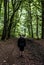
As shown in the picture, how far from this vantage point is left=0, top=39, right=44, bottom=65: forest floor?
39.0 ft

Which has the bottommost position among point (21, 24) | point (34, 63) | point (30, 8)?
point (34, 63)

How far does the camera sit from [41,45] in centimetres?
1512

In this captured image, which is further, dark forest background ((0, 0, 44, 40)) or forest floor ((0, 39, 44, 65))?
dark forest background ((0, 0, 44, 40))

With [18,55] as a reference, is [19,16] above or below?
above

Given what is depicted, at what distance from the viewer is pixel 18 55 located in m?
12.7

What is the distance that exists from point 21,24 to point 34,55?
12496mm

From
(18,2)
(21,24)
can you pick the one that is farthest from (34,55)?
(21,24)

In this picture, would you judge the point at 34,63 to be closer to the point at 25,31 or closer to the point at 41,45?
the point at 41,45

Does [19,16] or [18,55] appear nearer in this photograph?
[18,55]

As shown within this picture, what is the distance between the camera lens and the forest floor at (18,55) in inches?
468

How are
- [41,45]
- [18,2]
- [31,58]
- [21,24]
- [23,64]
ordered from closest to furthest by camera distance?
1. [23,64]
2. [31,58]
3. [41,45]
4. [18,2]
5. [21,24]

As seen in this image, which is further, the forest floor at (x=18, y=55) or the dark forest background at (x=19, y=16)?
the dark forest background at (x=19, y=16)

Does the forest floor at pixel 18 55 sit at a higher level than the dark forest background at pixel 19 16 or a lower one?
lower

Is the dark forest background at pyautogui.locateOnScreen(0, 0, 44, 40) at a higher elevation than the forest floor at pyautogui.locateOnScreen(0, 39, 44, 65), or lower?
higher
